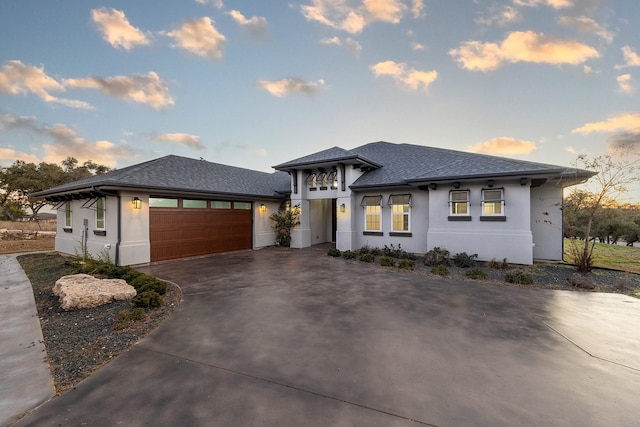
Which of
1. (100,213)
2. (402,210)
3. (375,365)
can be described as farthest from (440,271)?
(100,213)

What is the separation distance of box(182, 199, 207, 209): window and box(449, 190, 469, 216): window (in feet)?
37.6

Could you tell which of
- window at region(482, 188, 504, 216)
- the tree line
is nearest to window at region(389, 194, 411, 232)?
window at region(482, 188, 504, 216)

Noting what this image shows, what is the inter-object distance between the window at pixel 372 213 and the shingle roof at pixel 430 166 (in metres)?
0.92

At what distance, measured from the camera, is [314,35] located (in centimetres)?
1202

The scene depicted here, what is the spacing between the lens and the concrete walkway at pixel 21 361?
8.85 feet

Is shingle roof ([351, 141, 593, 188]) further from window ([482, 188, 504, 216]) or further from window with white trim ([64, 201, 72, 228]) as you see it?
window with white trim ([64, 201, 72, 228])

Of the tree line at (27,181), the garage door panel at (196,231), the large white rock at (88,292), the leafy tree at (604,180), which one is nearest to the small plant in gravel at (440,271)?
the leafy tree at (604,180)

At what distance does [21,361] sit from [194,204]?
9.20m

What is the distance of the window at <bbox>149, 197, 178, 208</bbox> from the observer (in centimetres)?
1078

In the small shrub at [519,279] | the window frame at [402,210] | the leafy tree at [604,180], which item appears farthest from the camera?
the window frame at [402,210]

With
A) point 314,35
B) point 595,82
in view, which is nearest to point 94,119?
point 314,35

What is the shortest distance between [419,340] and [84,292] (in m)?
7.02

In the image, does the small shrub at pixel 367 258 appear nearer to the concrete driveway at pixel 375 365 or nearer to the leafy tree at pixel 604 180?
the concrete driveway at pixel 375 365

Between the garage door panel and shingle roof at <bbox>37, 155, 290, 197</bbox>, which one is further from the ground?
shingle roof at <bbox>37, 155, 290, 197</bbox>
